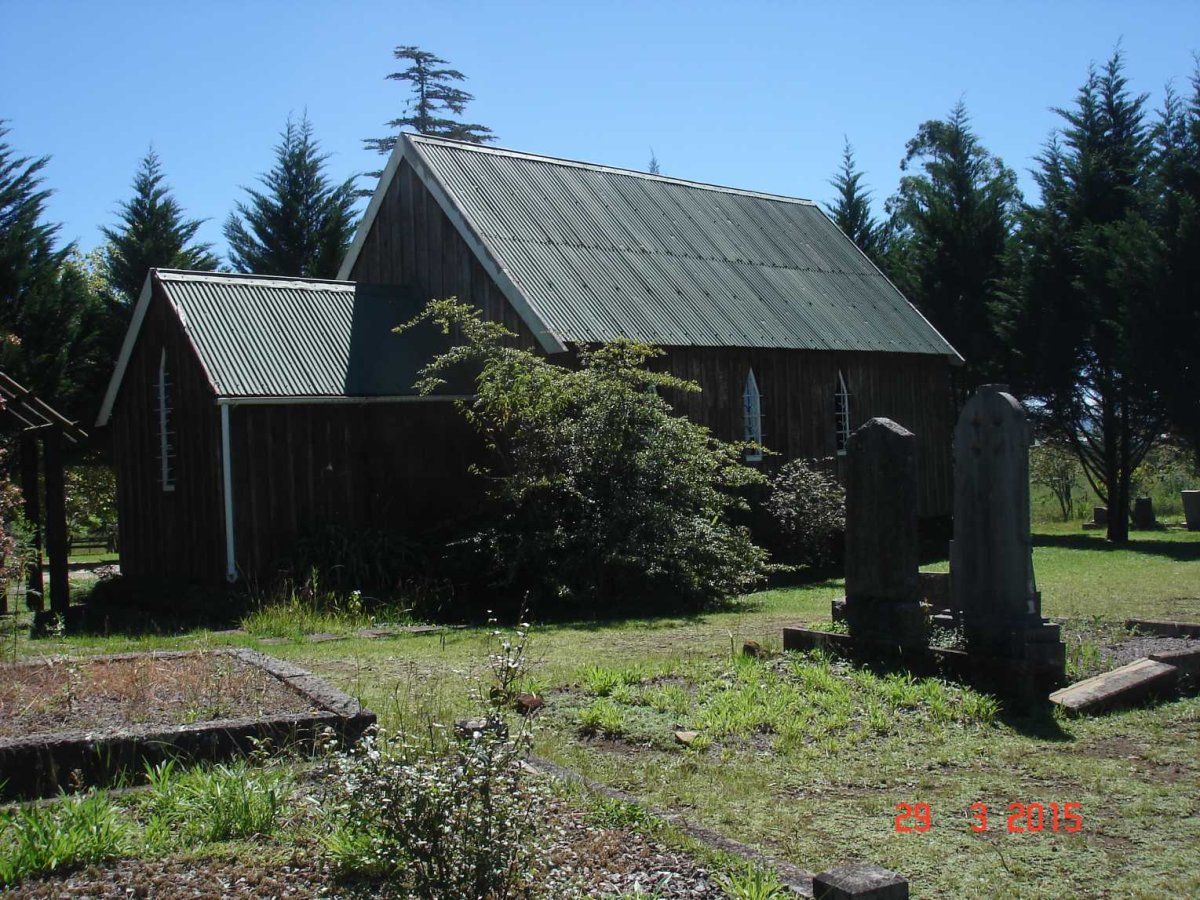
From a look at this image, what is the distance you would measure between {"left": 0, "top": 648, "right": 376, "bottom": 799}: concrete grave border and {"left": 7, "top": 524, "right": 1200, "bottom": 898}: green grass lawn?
451 mm

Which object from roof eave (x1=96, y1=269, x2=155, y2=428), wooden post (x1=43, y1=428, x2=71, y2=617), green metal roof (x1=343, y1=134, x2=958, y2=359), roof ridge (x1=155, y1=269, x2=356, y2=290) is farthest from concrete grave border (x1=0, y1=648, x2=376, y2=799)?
roof eave (x1=96, y1=269, x2=155, y2=428)

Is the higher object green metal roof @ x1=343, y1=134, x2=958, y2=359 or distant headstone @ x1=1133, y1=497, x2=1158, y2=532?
green metal roof @ x1=343, y1=134, x2=958, y2=359

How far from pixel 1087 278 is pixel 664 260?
9576 mm

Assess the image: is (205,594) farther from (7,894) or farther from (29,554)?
(7,894)

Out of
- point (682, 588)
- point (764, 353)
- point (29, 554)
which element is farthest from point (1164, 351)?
point (29, 554)

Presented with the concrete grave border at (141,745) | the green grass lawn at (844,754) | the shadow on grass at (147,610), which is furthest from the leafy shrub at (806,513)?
the concrete grave border at (141,745)

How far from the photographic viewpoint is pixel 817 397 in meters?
22.5

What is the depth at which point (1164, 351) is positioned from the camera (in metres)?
22.8

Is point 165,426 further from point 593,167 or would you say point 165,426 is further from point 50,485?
point 593,167

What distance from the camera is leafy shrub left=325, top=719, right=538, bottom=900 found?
4496 mm

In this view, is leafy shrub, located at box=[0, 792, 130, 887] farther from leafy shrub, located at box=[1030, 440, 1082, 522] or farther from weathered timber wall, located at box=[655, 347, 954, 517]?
leafy shrub, located at box=[1030, 440, 1082, 522]

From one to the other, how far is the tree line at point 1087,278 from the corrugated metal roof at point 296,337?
1408 centimetres

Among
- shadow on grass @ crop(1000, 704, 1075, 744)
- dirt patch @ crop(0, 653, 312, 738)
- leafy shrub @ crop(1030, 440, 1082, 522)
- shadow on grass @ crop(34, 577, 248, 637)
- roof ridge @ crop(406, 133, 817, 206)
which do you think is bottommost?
shadow on grass @ crop(1000, 704, 1075, 744)

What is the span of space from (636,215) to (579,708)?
16229 millimetres
